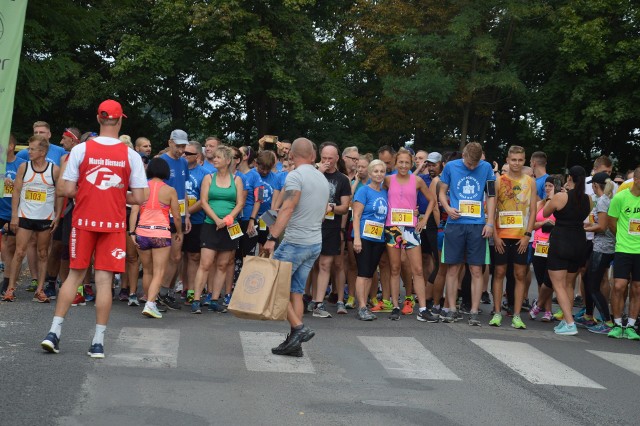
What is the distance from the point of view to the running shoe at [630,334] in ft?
41.2

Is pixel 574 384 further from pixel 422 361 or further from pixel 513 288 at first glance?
pixel 513 288

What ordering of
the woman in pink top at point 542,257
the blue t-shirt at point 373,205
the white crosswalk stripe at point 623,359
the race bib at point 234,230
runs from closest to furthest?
the white crosswalk stripe at point 623,359 → the race bib at point 234,230 → the blue t-shirt at point 373,205 → the woman in pink top at point 542,257

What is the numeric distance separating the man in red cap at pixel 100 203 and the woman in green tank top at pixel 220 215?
12.6ft

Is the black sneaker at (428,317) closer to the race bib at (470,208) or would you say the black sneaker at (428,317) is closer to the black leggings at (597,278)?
the race bib at (470,208)

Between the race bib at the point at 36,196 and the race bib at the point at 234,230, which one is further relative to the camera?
the race bib at the point at 234,230

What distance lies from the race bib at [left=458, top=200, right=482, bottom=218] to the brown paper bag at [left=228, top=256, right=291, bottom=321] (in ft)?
12.6

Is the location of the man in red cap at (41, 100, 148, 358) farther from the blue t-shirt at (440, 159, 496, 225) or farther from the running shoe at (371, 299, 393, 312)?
the running shoe at (371, 299, 393, 312)

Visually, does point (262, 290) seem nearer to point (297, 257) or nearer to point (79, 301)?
point (297, 257)

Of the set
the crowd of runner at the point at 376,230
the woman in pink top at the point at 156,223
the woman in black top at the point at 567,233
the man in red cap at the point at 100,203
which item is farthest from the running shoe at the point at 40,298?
the woman in black top at the point at 567,233

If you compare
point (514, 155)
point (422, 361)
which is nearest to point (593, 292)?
point (514, 155)

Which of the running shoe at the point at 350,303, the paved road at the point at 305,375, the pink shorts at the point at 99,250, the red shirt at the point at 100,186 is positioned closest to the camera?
the paved road at the point at 305,375

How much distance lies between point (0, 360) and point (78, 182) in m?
1.55

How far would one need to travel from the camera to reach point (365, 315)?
12547 mm

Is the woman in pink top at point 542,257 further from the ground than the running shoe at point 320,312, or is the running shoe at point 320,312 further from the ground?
the woman in pink top at point 542,257
